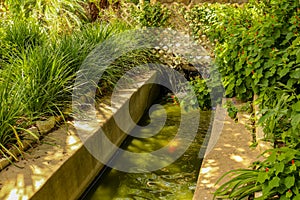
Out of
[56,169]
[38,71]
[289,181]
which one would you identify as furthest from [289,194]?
[38,71]

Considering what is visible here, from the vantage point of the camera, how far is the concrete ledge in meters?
2.69

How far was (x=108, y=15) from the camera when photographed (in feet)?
23.4

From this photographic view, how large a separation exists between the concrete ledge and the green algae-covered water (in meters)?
0.16

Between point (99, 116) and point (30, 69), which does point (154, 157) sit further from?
point (30, 69)

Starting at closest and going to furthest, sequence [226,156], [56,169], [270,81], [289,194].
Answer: [289,194], [56,169], [226,156], [270,81]

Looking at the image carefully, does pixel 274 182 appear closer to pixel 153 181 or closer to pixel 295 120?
pixel 295 120

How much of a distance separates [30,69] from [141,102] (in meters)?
1.81

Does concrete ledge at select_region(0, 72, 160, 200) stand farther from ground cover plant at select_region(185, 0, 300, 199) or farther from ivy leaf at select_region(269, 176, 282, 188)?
ivy leaf at select_region(269, 176, 282, 188)

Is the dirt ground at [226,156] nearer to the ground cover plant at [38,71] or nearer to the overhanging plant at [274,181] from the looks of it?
the overhanging plant at [274,181]

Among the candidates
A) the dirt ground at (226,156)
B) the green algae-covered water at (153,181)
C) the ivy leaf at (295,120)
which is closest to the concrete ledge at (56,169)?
the green algae-covered water at (153,181)

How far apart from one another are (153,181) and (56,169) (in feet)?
3.73

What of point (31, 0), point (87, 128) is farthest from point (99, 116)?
point (31, 0)

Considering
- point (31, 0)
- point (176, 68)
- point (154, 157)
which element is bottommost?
point (154, 157)

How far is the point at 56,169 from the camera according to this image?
293 cm
